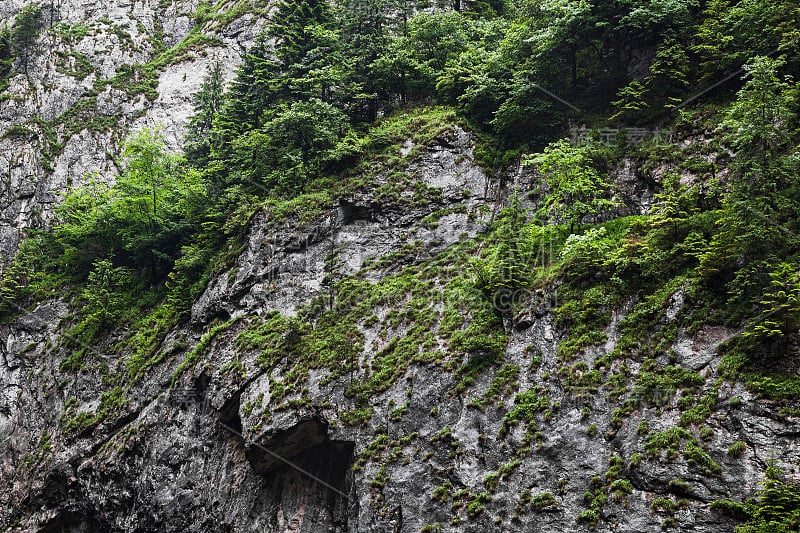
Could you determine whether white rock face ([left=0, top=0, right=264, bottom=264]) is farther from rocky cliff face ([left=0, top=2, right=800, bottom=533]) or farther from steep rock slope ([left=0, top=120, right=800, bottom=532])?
steep rock slope ([left=0, top=120, right=800, bottom=532])

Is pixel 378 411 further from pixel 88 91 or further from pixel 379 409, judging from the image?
pixel 88 91

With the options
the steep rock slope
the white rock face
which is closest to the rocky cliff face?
the steep rock slope

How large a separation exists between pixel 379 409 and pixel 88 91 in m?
34.4

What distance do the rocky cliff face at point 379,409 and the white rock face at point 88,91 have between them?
10030 millimetres

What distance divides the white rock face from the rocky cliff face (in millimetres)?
10030

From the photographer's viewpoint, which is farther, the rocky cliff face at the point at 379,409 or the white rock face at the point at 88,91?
the white rock face at the point at 88,91

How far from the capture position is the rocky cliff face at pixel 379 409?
429 inches

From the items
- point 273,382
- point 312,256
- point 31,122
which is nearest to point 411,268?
point 312,256

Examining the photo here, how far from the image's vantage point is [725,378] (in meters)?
10.6

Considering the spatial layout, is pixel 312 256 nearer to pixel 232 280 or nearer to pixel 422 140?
pixel 232 280

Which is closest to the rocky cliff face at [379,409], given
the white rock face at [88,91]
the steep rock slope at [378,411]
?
the steep rock slope at [378,411]

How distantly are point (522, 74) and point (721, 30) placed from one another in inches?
234

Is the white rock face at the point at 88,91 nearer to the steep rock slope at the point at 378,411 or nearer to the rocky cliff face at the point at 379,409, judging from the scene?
the rocky cliff face at the point at 379,409

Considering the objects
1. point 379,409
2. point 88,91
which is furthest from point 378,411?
point 88,91
